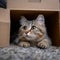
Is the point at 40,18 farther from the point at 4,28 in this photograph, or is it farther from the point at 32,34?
the point at 4,28

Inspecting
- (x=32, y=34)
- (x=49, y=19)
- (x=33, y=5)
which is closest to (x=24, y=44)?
(x=32, y=34)

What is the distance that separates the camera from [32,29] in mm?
1412

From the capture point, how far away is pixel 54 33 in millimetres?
1530

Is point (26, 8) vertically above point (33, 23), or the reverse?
point (26, 8)

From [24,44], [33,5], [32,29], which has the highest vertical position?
[33,5]

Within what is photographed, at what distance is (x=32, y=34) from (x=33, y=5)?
232 mm

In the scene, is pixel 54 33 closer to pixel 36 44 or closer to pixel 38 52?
pixel 36 44

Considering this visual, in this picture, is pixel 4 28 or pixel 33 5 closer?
pixel 4 28

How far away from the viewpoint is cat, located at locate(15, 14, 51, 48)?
4.52 ft

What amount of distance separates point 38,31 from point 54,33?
0.18m

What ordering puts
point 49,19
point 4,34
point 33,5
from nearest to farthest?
point 4,34, point 33,5, point 49,19

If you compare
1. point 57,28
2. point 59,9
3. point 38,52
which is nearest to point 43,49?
point 38,52

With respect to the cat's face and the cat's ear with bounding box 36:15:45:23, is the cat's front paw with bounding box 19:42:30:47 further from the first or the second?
the cat's ear with bounding box 36:15:45:23

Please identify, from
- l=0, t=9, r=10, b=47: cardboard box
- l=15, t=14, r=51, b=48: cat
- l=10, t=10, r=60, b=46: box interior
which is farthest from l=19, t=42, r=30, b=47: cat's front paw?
l=10, t=10, r=60, b=46: box interior
